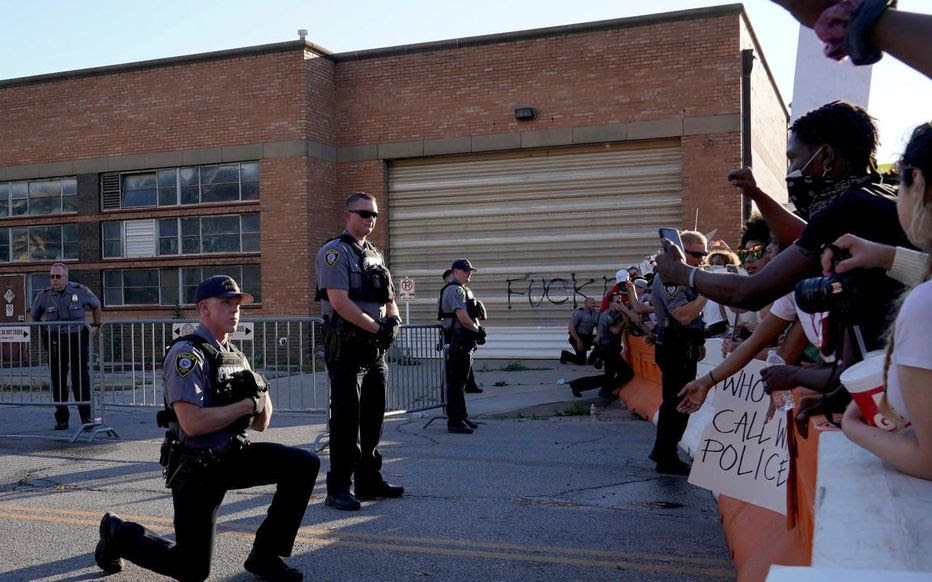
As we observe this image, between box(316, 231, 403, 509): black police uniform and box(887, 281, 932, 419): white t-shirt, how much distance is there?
4.74m

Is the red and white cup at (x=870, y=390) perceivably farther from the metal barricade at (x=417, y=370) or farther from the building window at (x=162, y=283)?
the building window at (x=162, y=283)

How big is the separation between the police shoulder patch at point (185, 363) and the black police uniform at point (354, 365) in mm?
2075

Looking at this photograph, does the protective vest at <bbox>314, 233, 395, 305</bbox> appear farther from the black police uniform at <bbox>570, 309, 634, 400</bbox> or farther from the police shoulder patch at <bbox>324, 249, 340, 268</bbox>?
the black police uniform at <bbox>570, 309, 634, 400</bbox>

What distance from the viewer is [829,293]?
10.2 feet

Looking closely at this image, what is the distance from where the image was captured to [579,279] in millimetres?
22312

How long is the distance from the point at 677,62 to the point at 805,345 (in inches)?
682

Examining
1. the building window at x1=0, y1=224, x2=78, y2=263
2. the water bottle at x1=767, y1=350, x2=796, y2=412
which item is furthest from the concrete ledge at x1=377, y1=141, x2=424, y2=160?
the water bottle at x1=767, y1=350, x2=796, y2=412

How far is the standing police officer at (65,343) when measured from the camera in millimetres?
10961

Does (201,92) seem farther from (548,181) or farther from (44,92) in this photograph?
(548,181)

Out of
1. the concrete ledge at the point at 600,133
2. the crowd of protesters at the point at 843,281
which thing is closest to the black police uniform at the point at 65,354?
the crowd of protesters at the point at 843,281

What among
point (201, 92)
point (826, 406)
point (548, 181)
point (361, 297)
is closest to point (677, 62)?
point (548, 181)

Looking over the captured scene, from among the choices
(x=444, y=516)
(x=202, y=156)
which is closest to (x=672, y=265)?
(x=444, y=516)

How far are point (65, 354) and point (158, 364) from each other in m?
1.08

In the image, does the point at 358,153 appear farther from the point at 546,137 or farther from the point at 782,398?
the point at 782,398
